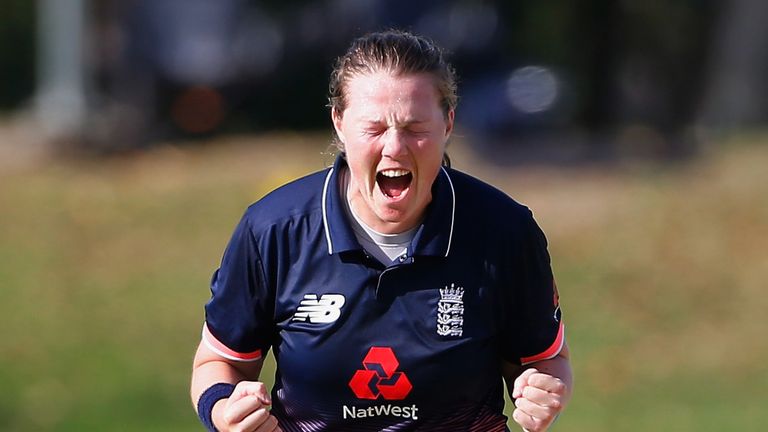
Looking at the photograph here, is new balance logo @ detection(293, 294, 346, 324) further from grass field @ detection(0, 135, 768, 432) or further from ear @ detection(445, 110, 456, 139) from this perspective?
grass field @ detection(0, 135, 768, 432)

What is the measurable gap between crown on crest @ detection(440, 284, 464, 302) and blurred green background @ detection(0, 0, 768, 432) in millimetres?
4899

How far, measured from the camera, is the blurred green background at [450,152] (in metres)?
10.4

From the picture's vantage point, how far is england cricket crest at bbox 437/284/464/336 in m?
4.01

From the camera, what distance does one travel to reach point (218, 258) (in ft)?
40.9

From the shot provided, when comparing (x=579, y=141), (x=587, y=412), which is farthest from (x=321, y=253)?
(x=579, y=141)

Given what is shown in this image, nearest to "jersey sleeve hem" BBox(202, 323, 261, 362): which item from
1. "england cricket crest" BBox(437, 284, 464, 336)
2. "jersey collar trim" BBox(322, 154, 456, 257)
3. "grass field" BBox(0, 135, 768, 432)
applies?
"jersey collar trim" BBox(322, 154, 456, 257)

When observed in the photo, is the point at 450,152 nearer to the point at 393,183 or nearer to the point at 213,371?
the point at 213,371

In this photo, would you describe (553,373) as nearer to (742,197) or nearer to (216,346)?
(216,346)

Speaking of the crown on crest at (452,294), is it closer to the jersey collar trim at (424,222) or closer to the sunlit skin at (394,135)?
the jersey collar trim at (424,222)

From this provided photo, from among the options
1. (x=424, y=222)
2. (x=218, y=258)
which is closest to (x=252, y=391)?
(x=424, y=222)

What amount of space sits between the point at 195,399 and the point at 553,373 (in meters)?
1.06

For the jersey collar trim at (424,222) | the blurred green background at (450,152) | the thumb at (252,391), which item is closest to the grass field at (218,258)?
the blurred green background at (450,152)

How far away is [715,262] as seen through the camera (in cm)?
1207

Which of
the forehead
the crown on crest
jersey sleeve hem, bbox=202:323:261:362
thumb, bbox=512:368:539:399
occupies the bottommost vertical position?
jersey sleeve hem, bbox=202:323:261:362
